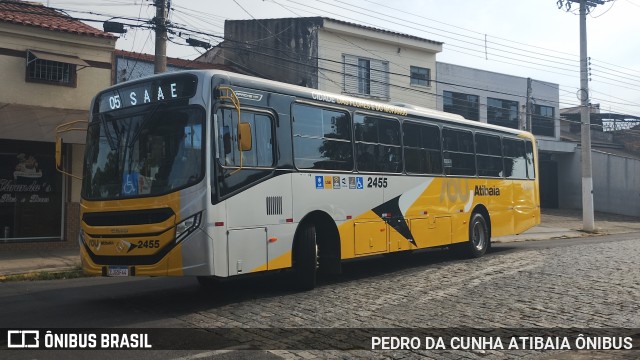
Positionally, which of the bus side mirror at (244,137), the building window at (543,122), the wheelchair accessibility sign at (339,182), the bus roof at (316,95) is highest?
the building window at (543,122)

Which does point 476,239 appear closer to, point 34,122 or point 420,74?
point 34,122

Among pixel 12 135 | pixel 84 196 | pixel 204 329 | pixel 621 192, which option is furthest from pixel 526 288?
pixel 621 192

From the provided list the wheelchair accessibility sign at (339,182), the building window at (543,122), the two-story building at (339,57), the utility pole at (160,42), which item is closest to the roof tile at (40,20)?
the utility pole at (160,42)

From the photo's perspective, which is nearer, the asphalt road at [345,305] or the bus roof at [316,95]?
the asphalt road at [345,305]

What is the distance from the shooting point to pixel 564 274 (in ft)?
37.1

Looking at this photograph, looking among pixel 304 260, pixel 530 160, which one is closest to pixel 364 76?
pixel 530 160

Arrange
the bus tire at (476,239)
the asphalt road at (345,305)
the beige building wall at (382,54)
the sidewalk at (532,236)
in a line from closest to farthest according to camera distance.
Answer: the asphalt road at (345,305) < the sidewalk at (532,236) < the bus tire at (476,239) < the beige building wall at (382,54)

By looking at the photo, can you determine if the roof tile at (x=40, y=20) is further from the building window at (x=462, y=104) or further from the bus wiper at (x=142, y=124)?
the building window at (x=462, y=104)

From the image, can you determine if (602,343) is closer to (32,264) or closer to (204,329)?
(204,329)

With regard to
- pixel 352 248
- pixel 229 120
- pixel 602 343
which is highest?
pixel 229 120

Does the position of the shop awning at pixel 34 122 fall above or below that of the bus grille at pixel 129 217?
above

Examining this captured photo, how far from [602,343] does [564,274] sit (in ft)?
16.7

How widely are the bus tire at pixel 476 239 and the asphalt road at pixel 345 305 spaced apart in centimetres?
170

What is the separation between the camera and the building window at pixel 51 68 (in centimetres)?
1655
